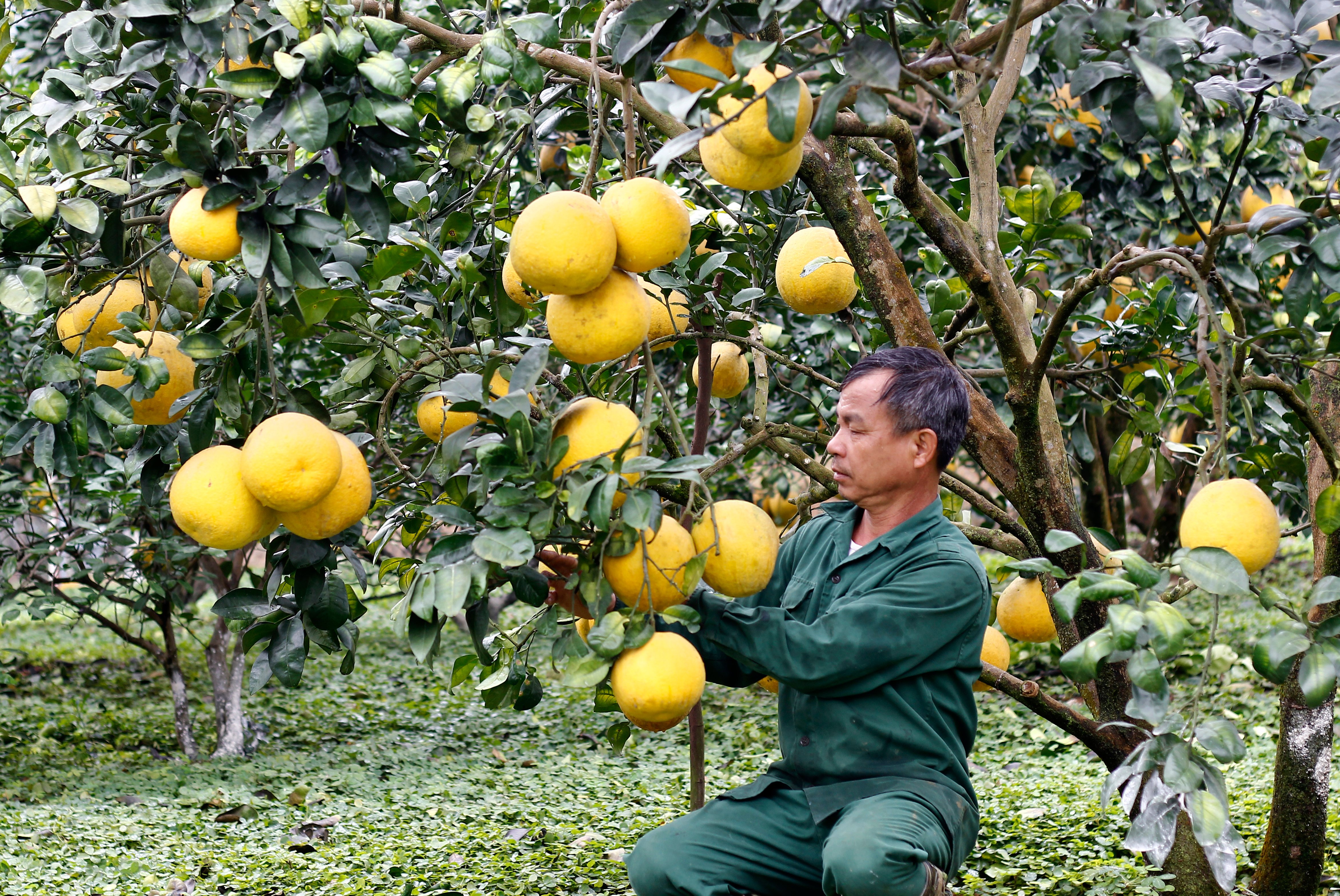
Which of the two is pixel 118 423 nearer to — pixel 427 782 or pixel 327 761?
pixel 427 782

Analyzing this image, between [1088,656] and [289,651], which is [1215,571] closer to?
[1088,656]

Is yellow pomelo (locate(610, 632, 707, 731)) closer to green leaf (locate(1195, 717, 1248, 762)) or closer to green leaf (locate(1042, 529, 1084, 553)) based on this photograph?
green leaf (locate(1042, 529, 1084, 553))

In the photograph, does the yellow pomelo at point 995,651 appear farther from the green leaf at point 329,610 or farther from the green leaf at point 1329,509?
the green leaf at point 329,610

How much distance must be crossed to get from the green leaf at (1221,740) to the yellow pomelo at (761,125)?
0.82m

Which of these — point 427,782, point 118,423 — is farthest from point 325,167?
point 427,782

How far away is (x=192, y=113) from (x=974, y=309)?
1.51 m

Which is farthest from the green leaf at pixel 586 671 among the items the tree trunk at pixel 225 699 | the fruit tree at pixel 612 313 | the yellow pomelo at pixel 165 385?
the tree trunk at pixel 225 699

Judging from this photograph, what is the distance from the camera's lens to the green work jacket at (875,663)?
1811 mm

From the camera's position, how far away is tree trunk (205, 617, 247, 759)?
4773 mm

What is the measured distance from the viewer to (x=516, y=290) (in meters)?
1.92

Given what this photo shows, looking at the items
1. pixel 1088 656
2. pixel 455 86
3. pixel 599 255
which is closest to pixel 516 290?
pixel 455 86

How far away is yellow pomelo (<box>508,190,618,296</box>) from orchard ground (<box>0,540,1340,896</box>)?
88 cm

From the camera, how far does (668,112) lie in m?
1.24

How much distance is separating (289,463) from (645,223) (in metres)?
0.52
